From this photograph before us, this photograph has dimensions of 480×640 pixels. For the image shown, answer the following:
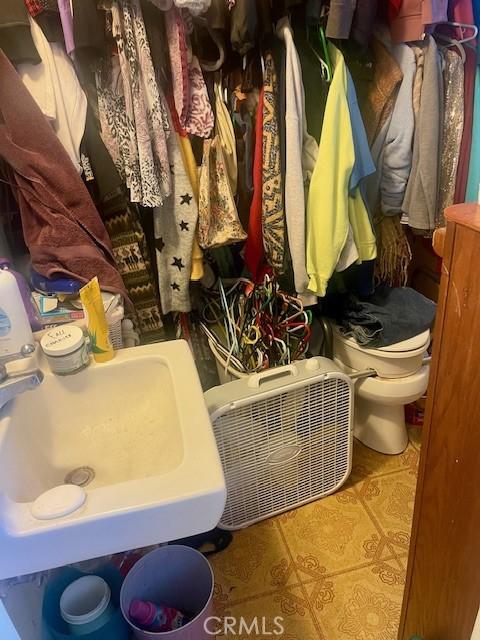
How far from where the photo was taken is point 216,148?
1.32 m

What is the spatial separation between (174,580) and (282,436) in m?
0.48

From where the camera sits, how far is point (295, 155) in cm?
129

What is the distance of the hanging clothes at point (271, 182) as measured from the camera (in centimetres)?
128

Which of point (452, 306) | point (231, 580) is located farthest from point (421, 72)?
point (231, 580)

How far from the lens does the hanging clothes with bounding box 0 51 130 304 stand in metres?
1.12

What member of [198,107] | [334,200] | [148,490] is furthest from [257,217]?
[148,490]

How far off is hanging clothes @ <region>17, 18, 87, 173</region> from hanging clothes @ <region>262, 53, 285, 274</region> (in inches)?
18.9

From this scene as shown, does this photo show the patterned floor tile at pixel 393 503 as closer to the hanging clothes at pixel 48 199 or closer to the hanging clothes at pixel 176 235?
the hanging clothes at pixel 176 235

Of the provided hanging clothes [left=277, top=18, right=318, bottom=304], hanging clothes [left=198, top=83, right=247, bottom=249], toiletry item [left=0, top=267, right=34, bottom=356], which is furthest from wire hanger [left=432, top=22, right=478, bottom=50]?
toiletry item [left=0, top=267, right=34, bottom=356]

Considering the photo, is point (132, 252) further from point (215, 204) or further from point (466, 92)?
point (466, 92)

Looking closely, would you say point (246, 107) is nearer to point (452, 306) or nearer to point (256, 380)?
point (256, 380)

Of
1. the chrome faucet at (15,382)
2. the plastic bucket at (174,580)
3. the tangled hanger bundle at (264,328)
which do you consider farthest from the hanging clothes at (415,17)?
the plastic bucket at (174,580)

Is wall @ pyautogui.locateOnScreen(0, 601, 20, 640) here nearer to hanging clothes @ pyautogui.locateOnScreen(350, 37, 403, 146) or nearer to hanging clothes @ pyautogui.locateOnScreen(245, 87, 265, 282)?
hanging clothes @ pyautogui.locateOnScreen(245, 87, 265, 282)

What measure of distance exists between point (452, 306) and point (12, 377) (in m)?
0.73
